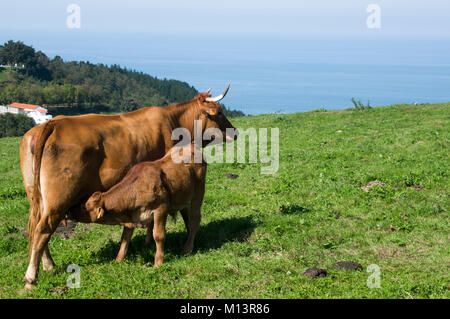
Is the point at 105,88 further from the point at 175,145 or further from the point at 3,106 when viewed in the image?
the point at 175,145

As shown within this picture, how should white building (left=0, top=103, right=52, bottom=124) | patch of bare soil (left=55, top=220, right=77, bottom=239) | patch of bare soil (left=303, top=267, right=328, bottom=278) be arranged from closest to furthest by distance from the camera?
1. patch of bare soil (left=303, top=267, right=328, bottom=278)
2. patch of bare soil (left=55, top=220, right=77, bottom=239)
3. white building (left=0, top=103, right=52, bottom=124)

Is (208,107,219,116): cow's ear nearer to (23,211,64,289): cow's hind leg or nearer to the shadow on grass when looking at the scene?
the shadow on grass

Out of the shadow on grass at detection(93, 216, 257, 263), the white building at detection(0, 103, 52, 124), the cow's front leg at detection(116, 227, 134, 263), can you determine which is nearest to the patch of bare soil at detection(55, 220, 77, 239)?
the shadow on grass at detection(93, 216, 257, 263)

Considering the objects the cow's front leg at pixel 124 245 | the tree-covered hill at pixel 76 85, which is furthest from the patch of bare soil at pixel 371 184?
the tree-covered hill at pixel 76 85

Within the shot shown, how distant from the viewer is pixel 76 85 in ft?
519

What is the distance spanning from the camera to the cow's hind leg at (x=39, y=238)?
24.8ft

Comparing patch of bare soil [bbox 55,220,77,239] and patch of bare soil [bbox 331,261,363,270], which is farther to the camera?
patch of bare soil [bbox 55,220,77,239]

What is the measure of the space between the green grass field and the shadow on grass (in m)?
0.03

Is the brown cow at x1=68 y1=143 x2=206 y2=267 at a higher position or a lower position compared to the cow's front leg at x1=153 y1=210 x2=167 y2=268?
higher

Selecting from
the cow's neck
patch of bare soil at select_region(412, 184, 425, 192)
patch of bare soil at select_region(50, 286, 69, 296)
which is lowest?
patch of bare soil at select_region(50, 286, 69, 296)

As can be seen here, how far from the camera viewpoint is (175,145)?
9.59 metres

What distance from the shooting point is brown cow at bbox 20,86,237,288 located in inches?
297

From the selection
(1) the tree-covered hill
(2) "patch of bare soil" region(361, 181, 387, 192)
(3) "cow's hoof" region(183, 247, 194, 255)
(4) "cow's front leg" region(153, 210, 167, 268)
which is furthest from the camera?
(1) the tree-covered hill
